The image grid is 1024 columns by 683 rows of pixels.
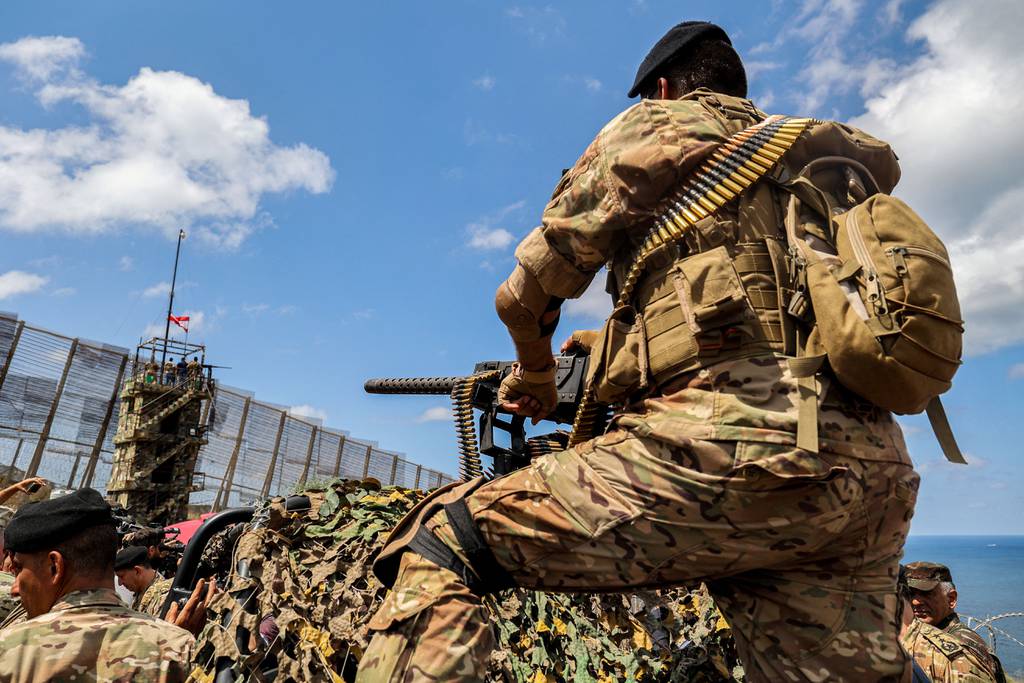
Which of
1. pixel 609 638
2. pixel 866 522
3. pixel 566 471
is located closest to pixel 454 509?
Answer: pixel 566 471

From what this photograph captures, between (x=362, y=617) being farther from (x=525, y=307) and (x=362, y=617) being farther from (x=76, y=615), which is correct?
(x=525, y=307)

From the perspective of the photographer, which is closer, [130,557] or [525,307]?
[525,307]

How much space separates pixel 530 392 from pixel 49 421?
25567mm

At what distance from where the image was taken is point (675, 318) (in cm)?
216

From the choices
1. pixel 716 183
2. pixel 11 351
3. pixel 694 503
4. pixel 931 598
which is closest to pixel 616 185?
pixel 716 183

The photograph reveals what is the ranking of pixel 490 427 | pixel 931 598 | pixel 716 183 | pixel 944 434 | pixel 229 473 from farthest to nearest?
pixel 229 473
pixel 490 427
pixel 931 598
pixel 944 434
pixel 716 183

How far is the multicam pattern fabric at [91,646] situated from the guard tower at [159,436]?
26.2m

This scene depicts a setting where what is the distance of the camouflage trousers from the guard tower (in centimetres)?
2762

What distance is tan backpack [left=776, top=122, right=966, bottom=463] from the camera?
1918 millimetres

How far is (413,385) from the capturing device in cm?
832

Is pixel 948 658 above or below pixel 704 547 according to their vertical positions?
below

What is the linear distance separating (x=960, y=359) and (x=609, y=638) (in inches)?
104

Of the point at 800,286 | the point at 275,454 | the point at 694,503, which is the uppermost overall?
the point at 275,454

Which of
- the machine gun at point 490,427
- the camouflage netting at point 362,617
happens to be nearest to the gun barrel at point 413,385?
the machine gun at point 490,427
